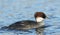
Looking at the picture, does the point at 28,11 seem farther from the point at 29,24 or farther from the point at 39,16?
the point at 29,24

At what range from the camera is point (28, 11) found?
1833 cm

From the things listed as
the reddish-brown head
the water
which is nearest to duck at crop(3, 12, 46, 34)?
the reddish-brown head

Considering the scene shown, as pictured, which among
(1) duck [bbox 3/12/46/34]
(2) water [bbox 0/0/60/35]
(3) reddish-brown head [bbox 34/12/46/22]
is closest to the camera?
(2) water [bbox 0/0/60/35]

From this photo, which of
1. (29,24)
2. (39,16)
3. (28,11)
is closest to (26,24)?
(29,24)

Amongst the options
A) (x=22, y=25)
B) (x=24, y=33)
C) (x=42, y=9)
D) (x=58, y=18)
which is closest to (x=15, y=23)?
(x=22, y=25)

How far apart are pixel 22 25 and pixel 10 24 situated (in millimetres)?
764

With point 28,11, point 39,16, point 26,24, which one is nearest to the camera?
point 26,24

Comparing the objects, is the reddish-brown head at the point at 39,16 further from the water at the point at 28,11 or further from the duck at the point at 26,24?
the water at the point at 28,11

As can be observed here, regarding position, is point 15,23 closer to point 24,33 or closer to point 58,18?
point 24,33

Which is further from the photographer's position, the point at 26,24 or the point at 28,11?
the point at 28,11

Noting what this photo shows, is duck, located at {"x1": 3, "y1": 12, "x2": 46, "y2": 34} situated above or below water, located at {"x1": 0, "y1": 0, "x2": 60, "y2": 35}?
below

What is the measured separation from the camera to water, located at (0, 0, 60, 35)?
1403 centimetres

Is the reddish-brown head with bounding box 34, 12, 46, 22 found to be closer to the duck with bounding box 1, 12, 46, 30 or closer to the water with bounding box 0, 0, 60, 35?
the duck with bounding box 1, 12, 46, 30

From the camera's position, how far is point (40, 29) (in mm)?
14242
